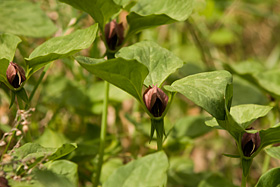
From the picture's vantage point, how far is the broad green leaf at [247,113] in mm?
691

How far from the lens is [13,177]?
61 centimetres

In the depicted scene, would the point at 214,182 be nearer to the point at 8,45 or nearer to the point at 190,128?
the point at 190,128

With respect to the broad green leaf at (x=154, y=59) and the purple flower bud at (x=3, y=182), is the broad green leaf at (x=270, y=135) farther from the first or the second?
the purple flower bud at (x=3, y=182)

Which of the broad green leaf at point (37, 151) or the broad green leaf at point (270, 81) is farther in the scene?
the broad green leaf at point (270, 81)

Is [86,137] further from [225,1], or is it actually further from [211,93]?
[225,1]

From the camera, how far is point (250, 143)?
690 mm

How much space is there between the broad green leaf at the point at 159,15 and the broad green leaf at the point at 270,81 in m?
0.31

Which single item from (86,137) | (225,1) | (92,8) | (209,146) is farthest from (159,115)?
(225,1)

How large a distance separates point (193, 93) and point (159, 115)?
0.10 metres

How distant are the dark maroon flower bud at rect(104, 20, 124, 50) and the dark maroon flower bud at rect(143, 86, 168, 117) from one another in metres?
A: 0.20

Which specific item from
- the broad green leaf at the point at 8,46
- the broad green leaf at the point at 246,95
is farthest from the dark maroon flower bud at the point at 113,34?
the broad green leaf at the point at 246,95

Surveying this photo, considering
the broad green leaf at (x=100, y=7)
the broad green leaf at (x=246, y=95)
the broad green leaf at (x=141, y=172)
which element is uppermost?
the broad green leaf at (x=100, y=7)

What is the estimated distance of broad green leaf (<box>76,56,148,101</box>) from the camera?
610 millimetres

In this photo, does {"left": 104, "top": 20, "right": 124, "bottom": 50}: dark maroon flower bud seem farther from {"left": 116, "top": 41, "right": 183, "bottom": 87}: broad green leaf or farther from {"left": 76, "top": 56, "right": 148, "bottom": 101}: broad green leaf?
{"left": 76, "top": 56, "right": 148, "bottom": 101}: broad green leaf
